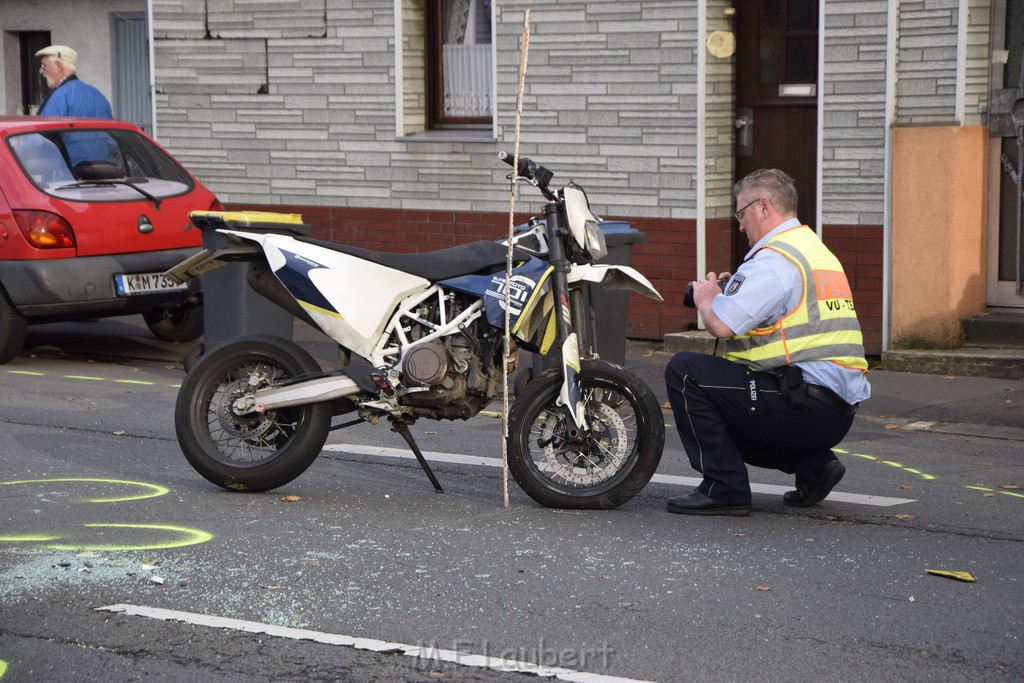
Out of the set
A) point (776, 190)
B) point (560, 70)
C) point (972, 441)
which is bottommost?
point (972, 441)

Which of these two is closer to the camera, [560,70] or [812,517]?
[812,517]

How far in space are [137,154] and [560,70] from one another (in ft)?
11.1

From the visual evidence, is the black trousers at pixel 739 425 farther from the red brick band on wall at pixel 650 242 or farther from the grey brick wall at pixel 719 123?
the grey brick wall at pixel 719 123

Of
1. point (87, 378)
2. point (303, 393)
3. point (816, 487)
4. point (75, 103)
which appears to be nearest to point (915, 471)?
point (816, 487)

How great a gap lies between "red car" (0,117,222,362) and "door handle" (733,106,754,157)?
4.19m

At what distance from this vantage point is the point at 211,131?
1448cm

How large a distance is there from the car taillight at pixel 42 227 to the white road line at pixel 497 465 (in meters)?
3.34

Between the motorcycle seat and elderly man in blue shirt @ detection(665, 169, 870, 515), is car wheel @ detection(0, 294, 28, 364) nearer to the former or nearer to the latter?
the motorcycle seat

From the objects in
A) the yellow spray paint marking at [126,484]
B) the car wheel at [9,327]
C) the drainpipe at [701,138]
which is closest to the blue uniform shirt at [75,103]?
the car wheel at [9,327]

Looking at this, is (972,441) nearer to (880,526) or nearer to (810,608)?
(880,526)

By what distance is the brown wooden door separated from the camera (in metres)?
11.9

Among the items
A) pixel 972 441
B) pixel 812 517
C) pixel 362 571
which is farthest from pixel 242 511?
pixel 972 441

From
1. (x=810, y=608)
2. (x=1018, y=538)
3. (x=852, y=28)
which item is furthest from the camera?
(x=852, y=28)

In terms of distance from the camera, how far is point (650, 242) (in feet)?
39.7
